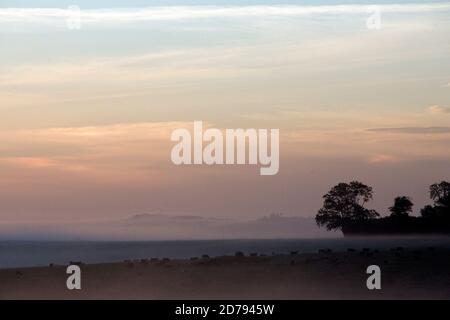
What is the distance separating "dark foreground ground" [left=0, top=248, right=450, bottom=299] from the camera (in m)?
25.5

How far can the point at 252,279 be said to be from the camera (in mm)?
26938

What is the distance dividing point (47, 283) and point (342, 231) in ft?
51.0

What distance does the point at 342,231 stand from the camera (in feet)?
130

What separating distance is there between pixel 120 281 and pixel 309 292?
5.17 metres

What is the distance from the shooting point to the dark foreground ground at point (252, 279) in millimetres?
25500

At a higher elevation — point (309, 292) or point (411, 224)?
point (411, 224)

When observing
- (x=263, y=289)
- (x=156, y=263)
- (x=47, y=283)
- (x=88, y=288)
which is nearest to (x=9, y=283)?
(x=47, y=283)

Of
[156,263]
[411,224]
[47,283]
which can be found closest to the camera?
[47,283]
